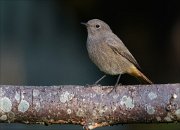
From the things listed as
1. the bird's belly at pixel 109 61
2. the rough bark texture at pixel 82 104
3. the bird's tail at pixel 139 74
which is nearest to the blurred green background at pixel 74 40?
the bird's tail at pixel 139 74

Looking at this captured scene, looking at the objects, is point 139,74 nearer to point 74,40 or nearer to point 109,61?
point 109,61

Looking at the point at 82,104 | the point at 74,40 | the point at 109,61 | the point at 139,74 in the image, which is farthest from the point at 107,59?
the point at 74,40

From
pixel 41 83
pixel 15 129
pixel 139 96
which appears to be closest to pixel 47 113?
pixel 139 96

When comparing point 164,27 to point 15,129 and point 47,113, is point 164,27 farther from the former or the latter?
point 47,113

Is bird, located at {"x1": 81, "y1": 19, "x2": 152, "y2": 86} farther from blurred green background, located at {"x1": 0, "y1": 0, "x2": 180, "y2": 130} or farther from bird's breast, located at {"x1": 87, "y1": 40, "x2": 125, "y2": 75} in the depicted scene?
blurred green background, located at {"x1": 0, "y1": 0, "x2": 180, "y2": 130}

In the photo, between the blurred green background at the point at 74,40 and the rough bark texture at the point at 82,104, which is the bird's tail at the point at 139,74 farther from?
the blurred green background at the point at 74,40

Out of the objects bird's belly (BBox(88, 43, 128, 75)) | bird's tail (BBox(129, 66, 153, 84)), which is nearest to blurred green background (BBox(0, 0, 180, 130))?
bird's tail (BBox(129, 66, 153, 84))

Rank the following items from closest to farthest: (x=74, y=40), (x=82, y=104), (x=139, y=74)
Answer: (x=82, y=104)
(x=139, y=74)
(x=74, y=40)
